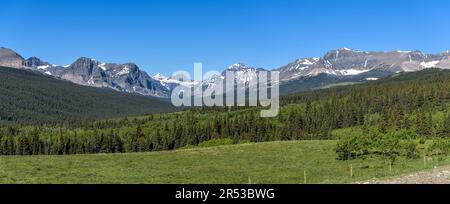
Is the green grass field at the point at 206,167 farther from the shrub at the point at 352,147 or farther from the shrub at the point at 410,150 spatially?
the shrub at the point at 410,150

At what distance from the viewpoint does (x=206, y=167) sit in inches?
2502

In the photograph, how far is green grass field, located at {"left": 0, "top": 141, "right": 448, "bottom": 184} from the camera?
50.2 meters

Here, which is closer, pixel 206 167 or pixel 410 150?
pixel 206 167

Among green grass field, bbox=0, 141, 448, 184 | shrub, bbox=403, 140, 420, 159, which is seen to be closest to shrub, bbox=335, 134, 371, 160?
green grass field, bbox=0, 141, 448, 184

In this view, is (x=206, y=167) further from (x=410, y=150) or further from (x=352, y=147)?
(x=410, y=150)

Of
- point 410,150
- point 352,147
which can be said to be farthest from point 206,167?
point 410,150

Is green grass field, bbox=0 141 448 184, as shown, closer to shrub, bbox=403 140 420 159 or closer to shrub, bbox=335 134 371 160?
shrub, bbox=335 134 371 160

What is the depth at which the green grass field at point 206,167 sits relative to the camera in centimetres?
5016

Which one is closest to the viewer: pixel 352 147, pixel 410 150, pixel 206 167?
pixel 206 167

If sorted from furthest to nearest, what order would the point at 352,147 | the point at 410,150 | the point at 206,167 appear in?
the point at 352,147
the point at 410,150
the point at 206,167

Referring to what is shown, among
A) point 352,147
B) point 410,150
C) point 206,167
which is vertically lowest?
point 206,167

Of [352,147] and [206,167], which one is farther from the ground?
[352,147]
